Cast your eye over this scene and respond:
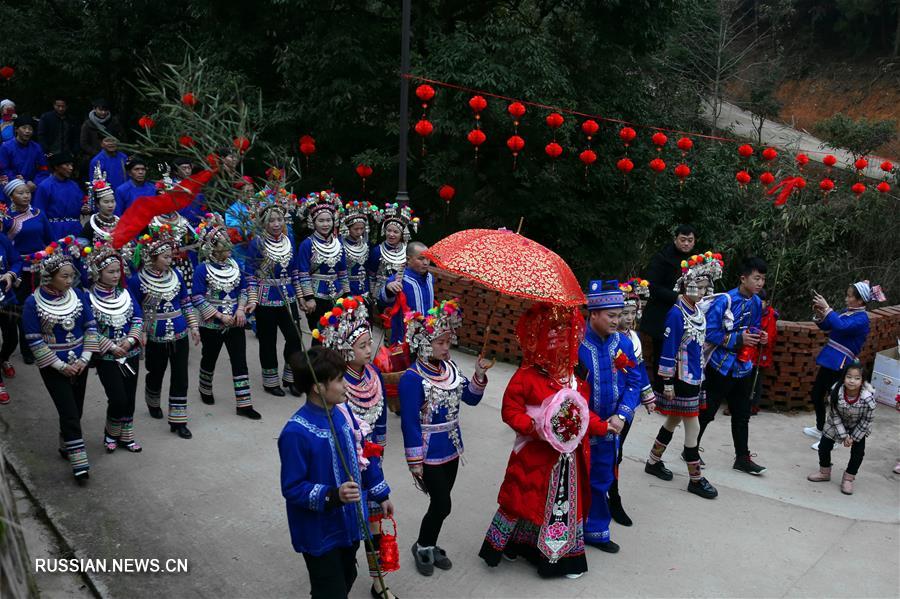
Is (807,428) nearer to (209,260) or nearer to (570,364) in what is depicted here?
(570,364)

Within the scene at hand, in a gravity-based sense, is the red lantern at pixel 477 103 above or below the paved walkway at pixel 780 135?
above

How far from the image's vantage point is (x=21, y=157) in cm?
1135

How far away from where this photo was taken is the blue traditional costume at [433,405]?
5.33m

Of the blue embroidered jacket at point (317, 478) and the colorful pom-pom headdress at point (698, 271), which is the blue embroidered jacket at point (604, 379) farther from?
the blue embroidered jacket at point (317, 478)

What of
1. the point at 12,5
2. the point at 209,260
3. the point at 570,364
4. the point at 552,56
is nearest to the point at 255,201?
the point at 570,364

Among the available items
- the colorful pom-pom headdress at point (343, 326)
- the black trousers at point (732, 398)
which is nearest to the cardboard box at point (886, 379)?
the black trousers at point (732, 398)

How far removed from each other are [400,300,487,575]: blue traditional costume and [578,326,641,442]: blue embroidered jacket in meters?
0.97

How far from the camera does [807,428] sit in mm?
8594

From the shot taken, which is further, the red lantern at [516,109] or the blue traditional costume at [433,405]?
the red lantern at [516,109]

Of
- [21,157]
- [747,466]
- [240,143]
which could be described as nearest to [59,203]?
[21,157]

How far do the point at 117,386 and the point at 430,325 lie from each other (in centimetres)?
313

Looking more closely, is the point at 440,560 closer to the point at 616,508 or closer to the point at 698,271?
the point at 616,508

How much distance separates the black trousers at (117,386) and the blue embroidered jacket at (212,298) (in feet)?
2.49

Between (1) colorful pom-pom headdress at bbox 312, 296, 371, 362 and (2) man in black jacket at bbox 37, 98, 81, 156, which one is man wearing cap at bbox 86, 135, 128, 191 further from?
(1) colorful pom-pom headdress at bbox 312, 296, 371, 362
